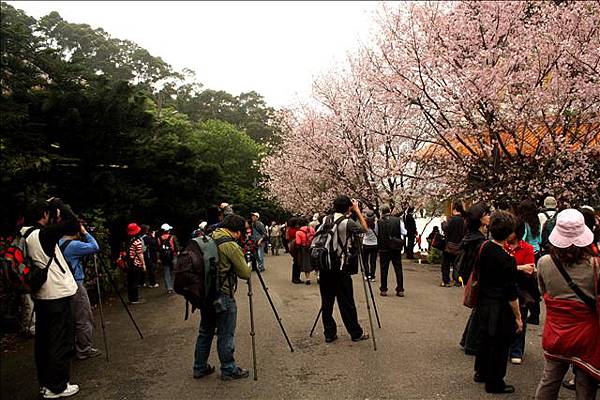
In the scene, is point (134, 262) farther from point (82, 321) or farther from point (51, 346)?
point (51, 346)

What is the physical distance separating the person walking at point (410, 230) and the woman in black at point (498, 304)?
13.4m

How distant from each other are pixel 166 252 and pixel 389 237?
5440 millimetres

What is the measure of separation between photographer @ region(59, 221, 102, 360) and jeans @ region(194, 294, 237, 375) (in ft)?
5.83

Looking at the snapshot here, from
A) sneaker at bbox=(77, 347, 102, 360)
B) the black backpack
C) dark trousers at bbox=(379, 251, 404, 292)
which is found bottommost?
sneaker at bbox=(77, 347, 102, 360)

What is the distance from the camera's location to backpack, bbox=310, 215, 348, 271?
20.7 ft

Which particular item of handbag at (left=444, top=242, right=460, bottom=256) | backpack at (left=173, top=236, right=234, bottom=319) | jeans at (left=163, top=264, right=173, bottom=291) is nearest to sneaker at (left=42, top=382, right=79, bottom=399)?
backpack at (left=173, top=236, right=234, bottom=319)

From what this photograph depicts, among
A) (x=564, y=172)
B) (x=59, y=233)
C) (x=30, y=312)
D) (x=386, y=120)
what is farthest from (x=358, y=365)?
(x=386, y=120)

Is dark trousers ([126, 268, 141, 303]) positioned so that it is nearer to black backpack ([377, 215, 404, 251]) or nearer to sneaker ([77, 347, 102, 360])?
sneaker ([77, 347, 102, 360])

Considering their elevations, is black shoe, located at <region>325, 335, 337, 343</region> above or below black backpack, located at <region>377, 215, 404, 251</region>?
below

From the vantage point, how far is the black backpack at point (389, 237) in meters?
9.78

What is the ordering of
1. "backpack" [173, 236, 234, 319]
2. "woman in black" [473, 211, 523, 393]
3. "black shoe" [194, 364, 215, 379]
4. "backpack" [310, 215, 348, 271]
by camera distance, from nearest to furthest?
"woman in black" [473, 211, 523, 393], "backpack" [173, 236, 234, 319], "black shoe" [194, 364, 215, 379], "backpack" [310, 215, 348, 271]

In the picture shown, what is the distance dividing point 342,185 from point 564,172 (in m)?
11.1

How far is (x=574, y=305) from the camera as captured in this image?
137 inches

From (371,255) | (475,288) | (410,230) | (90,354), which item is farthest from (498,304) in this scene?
(410,230)
